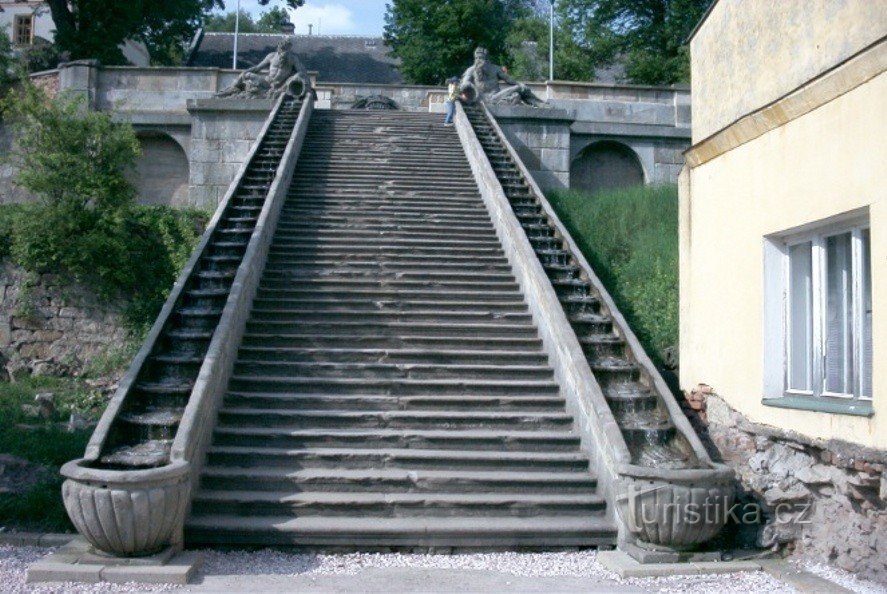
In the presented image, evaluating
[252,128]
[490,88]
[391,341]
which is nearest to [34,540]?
[391,341]

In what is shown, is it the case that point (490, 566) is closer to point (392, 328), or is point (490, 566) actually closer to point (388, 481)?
point (388, 481)

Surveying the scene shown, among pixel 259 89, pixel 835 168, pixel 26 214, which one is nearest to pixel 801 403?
pixel 835 168

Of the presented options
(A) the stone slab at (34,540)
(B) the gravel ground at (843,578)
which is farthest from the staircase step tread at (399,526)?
(B) the gravel ground at (843,578)

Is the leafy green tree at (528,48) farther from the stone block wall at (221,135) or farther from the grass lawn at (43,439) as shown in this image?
the grass lawn at (43,439)

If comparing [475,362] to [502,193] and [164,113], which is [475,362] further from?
[164,113]

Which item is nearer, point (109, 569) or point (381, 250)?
point (109, 569)

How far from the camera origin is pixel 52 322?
1470 centimetres

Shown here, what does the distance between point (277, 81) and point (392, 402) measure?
43.5ft

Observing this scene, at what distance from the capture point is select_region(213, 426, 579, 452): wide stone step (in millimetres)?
8008

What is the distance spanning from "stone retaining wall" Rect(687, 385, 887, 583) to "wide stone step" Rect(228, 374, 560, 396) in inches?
76.3

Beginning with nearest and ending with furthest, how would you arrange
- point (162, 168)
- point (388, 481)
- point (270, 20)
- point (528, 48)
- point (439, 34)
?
point (388, 481) → point (162, 168) → point (439, 34) → point (528, 48) → point (270, 20)

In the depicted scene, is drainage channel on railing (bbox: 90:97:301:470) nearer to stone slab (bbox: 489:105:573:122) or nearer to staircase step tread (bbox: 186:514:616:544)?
staircase step tread (bbox: 186:514:616:544)

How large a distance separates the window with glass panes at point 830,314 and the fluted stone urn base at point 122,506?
487cm

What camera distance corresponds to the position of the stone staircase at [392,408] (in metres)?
7.11
